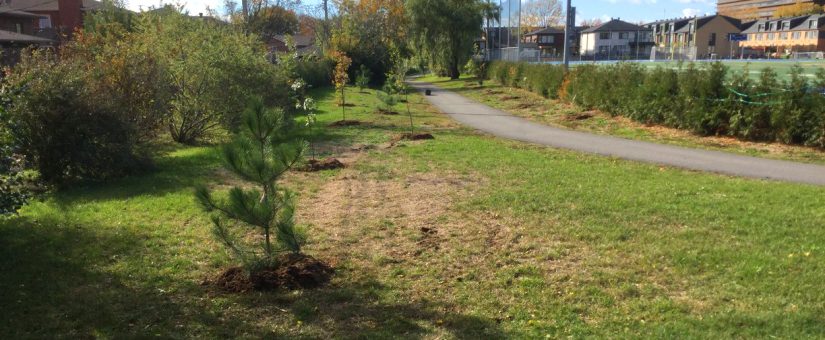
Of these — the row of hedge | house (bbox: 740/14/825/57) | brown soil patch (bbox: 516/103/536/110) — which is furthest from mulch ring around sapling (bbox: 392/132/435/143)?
house (bbox: 740/14/825/57)

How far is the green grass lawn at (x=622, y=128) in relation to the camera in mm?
12523

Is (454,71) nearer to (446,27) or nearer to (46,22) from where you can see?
(446,27)

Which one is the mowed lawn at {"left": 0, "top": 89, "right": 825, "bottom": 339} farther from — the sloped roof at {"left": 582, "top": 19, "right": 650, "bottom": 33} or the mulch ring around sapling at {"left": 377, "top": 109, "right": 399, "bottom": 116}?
the sloped roof at {"left": 582, "top": 19, "right": 650, "bottom": 33}

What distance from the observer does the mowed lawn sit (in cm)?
454

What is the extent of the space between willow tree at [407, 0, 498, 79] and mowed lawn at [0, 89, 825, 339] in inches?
1557

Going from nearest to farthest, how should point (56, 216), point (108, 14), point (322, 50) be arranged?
point (56, 216) → point (108, 14) → point (322, 50)

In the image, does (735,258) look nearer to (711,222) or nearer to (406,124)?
(711,222)

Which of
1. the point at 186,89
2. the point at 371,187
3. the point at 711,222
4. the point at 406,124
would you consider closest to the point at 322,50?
the point at 406,124

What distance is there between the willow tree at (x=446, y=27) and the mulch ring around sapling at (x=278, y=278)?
4390 cm

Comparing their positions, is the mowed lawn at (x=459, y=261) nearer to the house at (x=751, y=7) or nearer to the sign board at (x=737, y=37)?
the sign board at (x=737, y=37)

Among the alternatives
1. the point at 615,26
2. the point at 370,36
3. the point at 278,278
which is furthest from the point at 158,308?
the point at 615,26

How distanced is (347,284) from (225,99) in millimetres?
10511

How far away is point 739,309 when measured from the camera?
4617mm

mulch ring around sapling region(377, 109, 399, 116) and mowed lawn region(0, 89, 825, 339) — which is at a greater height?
mulch ring around sapling region(377, 109, 399, 116)
